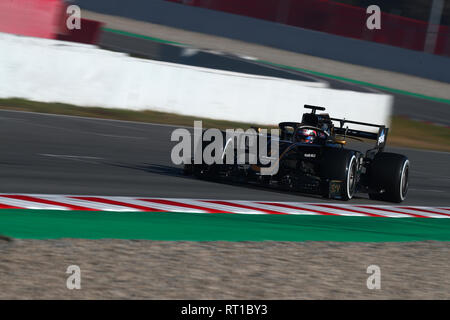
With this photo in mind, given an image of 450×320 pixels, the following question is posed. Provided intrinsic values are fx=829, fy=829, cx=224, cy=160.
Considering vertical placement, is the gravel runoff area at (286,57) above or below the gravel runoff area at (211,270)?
above

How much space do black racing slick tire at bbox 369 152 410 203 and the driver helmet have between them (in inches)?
42.5

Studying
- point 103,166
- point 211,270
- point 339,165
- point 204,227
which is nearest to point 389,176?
point 339,165

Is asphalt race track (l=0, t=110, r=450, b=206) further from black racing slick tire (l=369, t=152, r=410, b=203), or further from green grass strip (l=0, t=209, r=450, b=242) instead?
green grass strip (l=0, t=209, r=450, b=242)

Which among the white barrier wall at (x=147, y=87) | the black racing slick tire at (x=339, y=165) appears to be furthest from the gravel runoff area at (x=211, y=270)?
the white barrier wall at (x=147, y=87)

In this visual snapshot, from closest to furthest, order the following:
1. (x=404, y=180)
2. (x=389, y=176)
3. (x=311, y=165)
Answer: (x=311, y=165)
(x=389, y=176)
(x=404, y=180)

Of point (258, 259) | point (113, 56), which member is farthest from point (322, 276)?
point (113, 56)

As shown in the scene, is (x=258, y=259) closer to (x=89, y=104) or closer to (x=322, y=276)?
(x=322, y=276)

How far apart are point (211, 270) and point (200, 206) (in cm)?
304

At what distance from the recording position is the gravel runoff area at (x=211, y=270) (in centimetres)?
576

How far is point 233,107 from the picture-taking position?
21.2 meters

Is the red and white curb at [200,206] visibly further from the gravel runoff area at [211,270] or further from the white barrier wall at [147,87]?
the white barrier wall at [147,87]

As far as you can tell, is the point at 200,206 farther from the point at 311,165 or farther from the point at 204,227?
the point at 311,165

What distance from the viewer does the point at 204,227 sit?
8555 mm

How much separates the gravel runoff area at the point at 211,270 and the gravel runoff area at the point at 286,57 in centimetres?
2760
